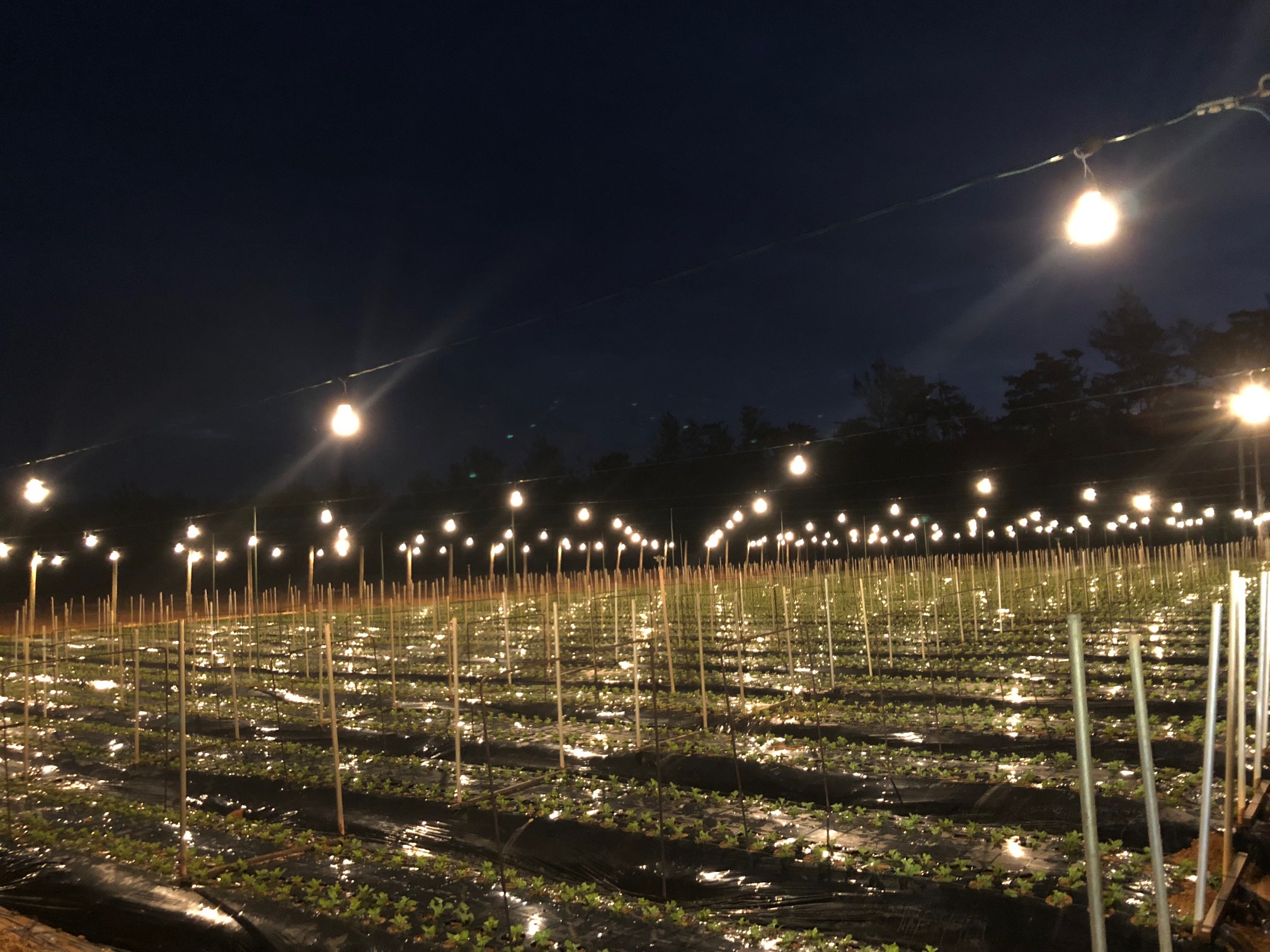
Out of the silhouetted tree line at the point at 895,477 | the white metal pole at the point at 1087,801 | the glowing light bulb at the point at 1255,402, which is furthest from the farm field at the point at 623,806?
the silhouetted tree line at the point at 895,477

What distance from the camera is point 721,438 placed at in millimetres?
63031

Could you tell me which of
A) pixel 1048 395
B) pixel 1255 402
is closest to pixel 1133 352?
pixel 1048 395

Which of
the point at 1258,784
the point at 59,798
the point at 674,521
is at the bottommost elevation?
Result: the point at 59,798

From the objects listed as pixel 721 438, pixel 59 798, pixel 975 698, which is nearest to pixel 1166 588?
pixel 975 698

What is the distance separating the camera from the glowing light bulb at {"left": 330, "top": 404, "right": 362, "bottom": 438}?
8758mm

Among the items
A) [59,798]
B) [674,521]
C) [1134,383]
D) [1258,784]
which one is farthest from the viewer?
[1134,383]

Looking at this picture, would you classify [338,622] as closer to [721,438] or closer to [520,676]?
[520,676]

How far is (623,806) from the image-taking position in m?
8.79

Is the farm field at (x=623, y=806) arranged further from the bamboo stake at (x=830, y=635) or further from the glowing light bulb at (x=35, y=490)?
the glowing light bulb at (x=35, y=490)

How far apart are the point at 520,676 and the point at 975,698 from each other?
8618mm

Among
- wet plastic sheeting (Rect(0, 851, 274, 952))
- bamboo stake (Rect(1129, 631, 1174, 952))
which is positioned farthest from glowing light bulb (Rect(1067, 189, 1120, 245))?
wet plastic sheeting (Rect(0, 851, 274, 952))

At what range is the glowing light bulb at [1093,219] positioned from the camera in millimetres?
5488

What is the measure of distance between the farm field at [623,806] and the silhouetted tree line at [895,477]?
18.8 meters

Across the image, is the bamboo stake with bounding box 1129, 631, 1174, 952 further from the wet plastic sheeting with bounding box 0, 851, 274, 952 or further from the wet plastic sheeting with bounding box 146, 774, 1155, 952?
the wet plastic sheeting with bounding box 0, 851, 274, 952
